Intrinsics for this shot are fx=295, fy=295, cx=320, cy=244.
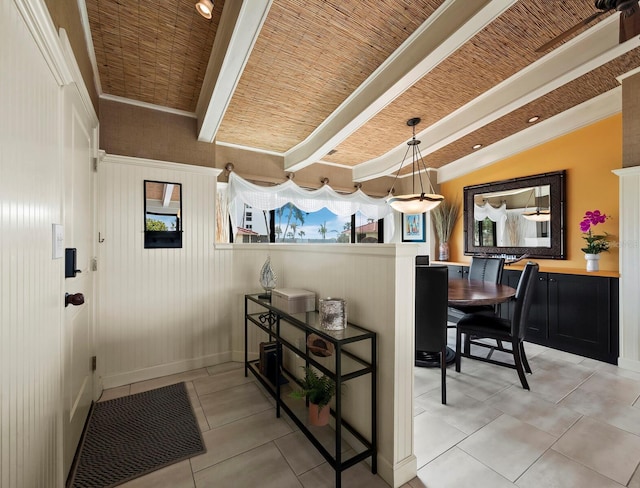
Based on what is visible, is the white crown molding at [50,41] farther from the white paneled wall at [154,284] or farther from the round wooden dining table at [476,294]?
the round wooden dining table at [476,294]

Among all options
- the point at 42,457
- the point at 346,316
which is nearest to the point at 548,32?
the point at 346,316

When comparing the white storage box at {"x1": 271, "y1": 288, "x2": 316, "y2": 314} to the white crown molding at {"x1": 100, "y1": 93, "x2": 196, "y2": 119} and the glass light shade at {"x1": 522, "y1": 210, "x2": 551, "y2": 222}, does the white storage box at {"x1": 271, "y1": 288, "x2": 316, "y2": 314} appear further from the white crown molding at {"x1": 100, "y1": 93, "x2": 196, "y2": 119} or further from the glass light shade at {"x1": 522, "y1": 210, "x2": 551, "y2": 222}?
the glass light shade at {"x1": 522, "y1": 210, "x2": 551, "y2": 222}

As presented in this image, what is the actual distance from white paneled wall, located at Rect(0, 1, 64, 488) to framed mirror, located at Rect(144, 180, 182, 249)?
1.41m

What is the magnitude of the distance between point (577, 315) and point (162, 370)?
4.51 metres

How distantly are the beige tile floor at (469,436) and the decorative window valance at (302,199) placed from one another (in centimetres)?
200

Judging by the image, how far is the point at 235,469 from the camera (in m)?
1.68

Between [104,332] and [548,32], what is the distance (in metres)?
4.42

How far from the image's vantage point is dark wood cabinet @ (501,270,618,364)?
3.14 m

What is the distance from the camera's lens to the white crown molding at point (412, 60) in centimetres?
181

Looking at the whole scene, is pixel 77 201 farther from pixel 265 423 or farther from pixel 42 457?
pixel 265 423

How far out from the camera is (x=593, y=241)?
3.54m

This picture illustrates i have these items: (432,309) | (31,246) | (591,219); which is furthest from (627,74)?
(31,246)

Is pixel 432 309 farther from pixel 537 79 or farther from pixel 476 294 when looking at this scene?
pixel 537 79

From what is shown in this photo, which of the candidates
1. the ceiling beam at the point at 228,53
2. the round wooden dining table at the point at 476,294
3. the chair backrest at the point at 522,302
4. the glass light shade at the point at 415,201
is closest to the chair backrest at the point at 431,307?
the round wooden dining table at the point at 476,294
